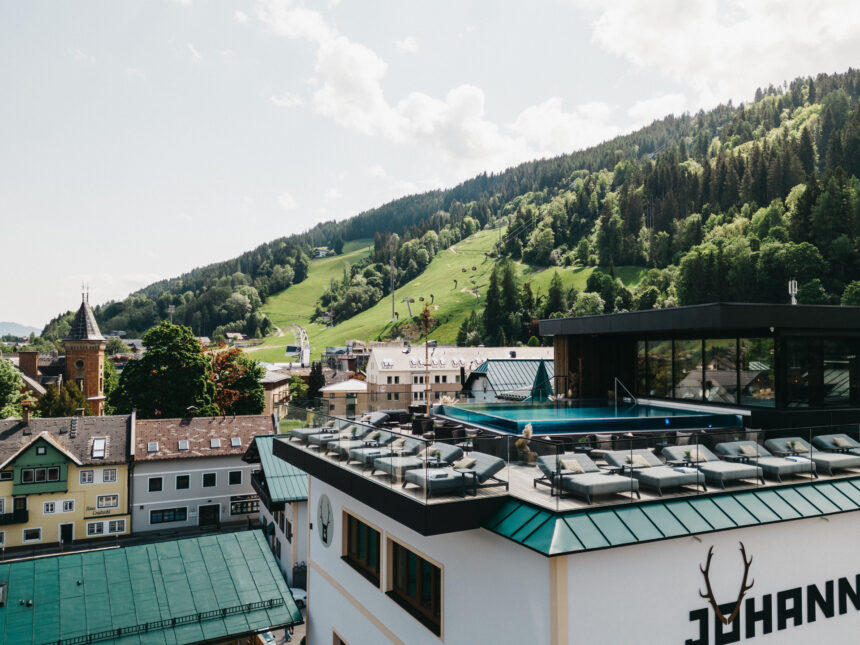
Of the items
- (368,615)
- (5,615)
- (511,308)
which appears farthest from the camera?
(511,308)

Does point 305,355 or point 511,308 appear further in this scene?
point 305,355

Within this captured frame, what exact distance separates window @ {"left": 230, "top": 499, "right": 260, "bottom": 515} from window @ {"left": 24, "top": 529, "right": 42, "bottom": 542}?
11.2 metres

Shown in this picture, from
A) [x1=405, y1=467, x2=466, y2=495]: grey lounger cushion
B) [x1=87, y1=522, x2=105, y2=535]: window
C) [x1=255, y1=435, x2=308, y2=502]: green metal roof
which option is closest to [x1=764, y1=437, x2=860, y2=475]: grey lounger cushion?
[x1=405, y1=467, x2=466, y2=495]: grey lounger cushion

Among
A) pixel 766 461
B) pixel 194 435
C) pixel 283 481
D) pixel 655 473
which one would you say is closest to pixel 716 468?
pixel 766 461

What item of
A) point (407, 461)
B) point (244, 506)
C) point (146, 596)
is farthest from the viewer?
point (244, 506)

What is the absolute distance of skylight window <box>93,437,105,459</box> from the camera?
36.1 metres

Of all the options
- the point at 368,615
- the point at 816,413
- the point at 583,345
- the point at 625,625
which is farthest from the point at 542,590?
the point at 583,345

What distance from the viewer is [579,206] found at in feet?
572

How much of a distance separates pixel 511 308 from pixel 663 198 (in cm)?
4994

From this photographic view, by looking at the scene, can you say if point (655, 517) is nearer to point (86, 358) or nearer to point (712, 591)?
point (712, 591)

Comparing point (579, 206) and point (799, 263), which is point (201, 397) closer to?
point (799, 263)

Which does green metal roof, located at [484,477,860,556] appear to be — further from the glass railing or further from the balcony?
the balcony

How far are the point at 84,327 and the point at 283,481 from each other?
5175 centimetres

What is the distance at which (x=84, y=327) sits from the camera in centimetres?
→ 6288
